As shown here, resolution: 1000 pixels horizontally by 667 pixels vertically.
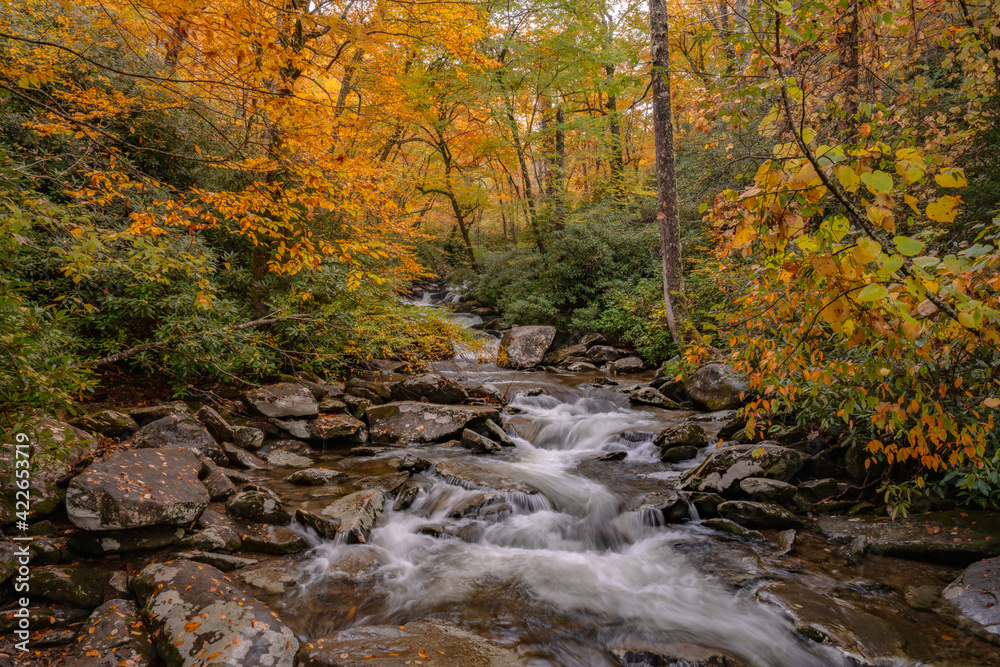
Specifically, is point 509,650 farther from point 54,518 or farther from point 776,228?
point 54,518

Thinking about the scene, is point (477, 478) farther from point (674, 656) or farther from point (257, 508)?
point (674, 656)

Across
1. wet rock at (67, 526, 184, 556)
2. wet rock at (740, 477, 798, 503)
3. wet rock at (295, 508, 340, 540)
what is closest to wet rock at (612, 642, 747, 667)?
wet rock at (740, 477, 798, 503)

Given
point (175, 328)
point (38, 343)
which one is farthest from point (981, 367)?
point (175, 328)

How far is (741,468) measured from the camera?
5.50 meters

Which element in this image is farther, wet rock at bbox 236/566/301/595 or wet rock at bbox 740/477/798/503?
wet rock at bbox 740/477/798/503

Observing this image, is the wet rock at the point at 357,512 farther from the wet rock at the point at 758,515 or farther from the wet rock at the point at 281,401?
the wet rock at the point at 758,515

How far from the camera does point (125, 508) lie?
3.89m

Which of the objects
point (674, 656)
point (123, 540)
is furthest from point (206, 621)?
point (674, 656)

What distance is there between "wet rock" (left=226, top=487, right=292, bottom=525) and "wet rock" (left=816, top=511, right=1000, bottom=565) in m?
5.50

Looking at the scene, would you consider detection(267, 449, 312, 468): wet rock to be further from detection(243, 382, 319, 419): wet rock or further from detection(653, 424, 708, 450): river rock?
detection(653, 424, 708, 450): river rock

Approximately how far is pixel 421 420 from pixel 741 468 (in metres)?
4.84

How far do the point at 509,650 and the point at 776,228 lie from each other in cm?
327

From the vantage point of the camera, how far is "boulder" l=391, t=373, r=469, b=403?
9.10 meters

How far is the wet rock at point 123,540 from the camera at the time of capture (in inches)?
147
